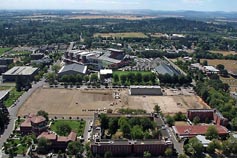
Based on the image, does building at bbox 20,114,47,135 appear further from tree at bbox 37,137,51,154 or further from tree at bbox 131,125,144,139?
tree at bbox 131,125,144,139

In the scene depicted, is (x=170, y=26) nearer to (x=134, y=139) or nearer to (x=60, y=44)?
(x=60, y=44)

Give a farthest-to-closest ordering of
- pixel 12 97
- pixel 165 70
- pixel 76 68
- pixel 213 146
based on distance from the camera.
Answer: pixel 165 70 < pixel 76 68 < pixel 12 97 < pixel 213 146

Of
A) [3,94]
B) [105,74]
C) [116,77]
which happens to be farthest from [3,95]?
[116,77]

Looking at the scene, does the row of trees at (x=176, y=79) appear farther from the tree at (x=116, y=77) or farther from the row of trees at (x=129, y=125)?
the row of trees at (x=129, y=125)

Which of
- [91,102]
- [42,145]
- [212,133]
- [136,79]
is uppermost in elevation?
[212,133]

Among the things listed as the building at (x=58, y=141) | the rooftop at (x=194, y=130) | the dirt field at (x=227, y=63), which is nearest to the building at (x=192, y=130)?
the rooftop at (x=194, y=130)

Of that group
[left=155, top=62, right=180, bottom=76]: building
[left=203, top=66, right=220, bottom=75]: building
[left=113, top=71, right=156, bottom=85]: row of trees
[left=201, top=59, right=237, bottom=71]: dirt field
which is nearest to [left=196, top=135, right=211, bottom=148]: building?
[left=113, top=71, right=156, bottom=85]: row of trees

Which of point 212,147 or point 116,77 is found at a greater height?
point 212,147

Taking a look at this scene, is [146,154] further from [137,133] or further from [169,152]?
[137,133]
